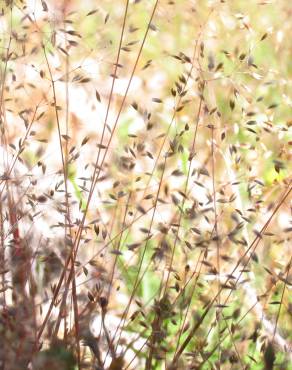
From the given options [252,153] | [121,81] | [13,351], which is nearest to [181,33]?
[121,81]

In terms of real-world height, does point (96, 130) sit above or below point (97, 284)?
above

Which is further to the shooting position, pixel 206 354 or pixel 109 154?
pixel 109 154

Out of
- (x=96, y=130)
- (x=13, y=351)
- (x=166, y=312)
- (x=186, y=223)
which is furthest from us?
(x=96, y=130)

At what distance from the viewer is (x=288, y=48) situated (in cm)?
292

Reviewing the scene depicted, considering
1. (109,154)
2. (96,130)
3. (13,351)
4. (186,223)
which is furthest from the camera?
(96,130)

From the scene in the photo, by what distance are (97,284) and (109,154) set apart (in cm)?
78

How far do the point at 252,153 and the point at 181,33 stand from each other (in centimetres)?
70

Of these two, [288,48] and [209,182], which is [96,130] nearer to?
[209,182]

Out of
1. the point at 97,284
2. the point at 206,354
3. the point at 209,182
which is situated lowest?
the point at 206,354

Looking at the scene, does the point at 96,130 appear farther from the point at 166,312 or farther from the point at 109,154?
the point at 166,312

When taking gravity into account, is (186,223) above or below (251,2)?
below

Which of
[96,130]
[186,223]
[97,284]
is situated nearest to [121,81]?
[96,130]

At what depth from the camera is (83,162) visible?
2471 millimetres

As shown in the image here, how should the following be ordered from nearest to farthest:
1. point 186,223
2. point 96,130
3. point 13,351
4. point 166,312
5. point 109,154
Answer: point 13,351 < point 166,312 < point 186,223 < point 109,154 < point 96,130
